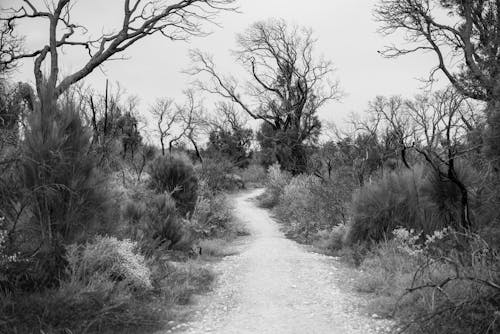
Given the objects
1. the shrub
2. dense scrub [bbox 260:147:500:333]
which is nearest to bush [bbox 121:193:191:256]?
the shrub

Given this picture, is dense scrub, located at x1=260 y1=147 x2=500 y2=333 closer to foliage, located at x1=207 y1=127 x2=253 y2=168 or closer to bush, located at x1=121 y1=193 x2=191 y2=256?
bush, located at x1=121 y1=193 x2=191 y2=256

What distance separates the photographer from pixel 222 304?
19.4 feet

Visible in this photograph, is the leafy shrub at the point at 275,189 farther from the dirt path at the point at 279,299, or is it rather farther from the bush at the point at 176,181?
the dirt path at the point at 279,299

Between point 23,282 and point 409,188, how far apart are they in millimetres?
6541

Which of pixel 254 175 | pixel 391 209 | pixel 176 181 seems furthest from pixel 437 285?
pixel 254 175

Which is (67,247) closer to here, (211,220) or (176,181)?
(176,181)

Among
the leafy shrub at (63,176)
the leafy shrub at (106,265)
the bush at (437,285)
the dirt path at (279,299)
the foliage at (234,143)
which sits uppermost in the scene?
the foliage at (234,143)

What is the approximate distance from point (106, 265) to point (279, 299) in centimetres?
234

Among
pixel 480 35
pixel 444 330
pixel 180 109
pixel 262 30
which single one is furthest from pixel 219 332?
pixel 180 109

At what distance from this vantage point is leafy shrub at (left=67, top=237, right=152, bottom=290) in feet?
16.0

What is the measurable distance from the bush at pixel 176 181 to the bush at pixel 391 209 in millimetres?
4623

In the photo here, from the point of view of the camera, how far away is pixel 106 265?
5.30m

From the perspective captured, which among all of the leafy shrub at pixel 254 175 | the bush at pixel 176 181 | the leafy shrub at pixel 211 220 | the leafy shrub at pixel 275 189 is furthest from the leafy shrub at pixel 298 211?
the leafy shrub at pixel 254 175

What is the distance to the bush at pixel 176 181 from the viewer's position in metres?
11.5
